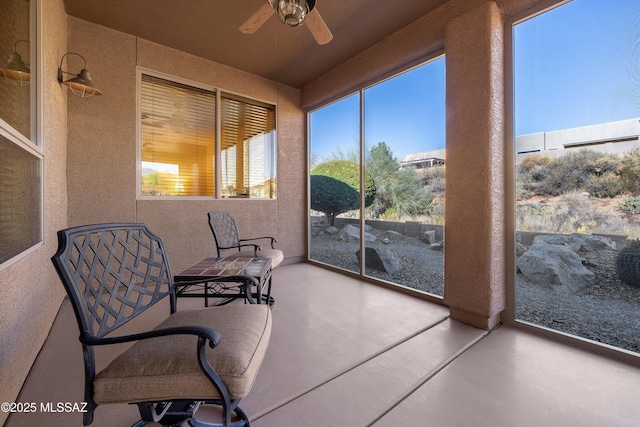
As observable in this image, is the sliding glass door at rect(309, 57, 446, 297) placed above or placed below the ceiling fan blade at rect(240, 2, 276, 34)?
below

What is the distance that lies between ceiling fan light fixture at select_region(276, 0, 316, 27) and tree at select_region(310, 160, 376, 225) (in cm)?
206

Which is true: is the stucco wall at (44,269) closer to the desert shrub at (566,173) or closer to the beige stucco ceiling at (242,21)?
the beige stucco ceiling at (242,21)

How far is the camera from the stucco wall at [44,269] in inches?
49.8

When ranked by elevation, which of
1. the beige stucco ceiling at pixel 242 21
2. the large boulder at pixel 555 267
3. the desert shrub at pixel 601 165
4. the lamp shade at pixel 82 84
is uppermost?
the beige stucco ceiling at pixel 242 21

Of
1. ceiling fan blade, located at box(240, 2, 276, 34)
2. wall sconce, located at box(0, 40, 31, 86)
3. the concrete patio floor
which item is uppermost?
ceiling fan blade, located at box(240, 2, 276, 34)

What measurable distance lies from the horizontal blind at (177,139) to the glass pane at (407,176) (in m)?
2.19

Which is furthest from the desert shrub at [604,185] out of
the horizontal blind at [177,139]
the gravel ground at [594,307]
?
the horizontal blind at [177,139]

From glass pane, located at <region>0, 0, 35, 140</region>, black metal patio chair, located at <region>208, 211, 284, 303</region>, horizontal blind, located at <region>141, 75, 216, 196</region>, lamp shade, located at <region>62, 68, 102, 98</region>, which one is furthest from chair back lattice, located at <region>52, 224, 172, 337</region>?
horizontal blind, located at <region>141, 75, 216, 196</region>

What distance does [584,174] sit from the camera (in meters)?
1.94

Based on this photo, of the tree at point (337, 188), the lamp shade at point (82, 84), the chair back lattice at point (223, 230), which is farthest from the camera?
the tree at point (337, 188)

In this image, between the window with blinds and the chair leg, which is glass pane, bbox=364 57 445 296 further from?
the chair leg

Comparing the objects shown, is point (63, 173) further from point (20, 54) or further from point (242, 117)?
point (242, 117)

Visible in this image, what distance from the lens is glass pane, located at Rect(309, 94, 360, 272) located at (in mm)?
3727

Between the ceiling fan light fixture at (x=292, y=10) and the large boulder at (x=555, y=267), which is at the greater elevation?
the ceiling fan light fixture at (x=292, y=10)
